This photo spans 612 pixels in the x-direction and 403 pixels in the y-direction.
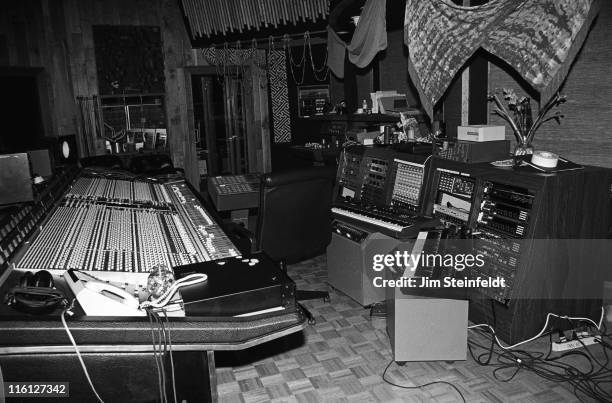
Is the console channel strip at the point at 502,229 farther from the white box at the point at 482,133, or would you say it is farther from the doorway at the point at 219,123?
the doorway at the point at 219,123

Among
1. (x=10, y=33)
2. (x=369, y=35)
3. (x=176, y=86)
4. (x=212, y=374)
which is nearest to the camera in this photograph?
(x=212, y=374)

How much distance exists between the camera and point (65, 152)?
4.16 m

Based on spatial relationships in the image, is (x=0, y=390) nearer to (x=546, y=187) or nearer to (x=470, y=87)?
(x=546, y=187)

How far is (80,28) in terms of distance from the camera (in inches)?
242

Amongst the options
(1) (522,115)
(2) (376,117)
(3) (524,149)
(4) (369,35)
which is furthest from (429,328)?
(4) (369,35)

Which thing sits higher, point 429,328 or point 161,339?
point 161,339

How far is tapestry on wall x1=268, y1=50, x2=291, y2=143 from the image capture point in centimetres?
712

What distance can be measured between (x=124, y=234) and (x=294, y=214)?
1.29m

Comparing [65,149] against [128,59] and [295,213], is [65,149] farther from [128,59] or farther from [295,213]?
[128,59]

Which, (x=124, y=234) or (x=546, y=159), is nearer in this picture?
(x=124, y=234)

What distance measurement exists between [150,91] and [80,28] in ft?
3.53

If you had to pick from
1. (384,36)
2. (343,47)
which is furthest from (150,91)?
(384,36)

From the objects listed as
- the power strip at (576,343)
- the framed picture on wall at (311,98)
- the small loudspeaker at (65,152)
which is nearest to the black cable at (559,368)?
the power strip at (576,343)

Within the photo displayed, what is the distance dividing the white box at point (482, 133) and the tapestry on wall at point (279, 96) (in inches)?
168
